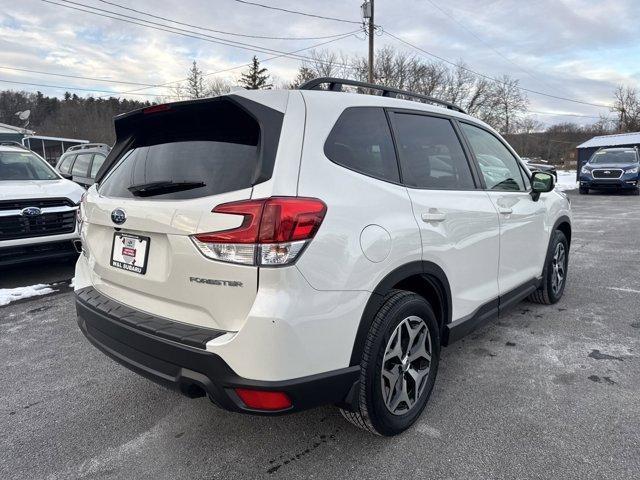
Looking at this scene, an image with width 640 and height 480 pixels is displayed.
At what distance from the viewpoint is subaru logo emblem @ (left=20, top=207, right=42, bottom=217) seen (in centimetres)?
537

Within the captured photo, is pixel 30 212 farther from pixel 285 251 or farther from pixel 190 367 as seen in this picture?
pixel 285 251

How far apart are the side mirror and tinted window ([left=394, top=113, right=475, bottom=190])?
105cm

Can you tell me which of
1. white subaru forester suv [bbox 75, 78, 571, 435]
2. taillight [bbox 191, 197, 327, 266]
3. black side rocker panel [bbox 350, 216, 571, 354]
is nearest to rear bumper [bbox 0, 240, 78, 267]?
white subaru forester suv [bbox 75, 78, 571, 435]

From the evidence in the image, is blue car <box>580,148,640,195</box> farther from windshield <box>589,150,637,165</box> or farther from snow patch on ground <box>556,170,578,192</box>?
snow patch on ground <box>556,170,578,192</box>

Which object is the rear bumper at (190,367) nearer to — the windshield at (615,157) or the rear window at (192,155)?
the rear window at (192,155)

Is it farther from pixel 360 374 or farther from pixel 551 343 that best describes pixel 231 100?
pixel 551 343

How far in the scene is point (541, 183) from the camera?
377cm

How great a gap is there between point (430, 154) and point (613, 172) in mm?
18522

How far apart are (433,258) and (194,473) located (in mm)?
1674

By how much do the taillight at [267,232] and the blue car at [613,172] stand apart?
19666mm

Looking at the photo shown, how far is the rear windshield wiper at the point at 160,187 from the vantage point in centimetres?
211

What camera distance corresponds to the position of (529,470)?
85.4 inches

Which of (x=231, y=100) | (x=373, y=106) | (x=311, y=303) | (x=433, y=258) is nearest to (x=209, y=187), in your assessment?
(x=231, y=100)

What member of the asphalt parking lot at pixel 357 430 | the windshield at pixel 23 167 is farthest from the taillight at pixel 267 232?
the windshield at pixel 23 167
